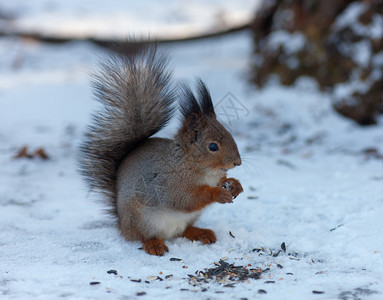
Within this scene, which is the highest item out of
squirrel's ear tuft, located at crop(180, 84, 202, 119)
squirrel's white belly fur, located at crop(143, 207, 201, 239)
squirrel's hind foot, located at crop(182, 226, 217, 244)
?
squirrel's ear tuft, located at crop(180, 84, 202, 119)

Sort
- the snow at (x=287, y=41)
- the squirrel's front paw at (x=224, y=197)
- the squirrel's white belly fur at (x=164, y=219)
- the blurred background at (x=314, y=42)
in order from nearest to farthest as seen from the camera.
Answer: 1. the squirrel's front paw at (x=224, y=197)
2. the squirrel's white belly fur at (x=164, y=219)
3. the blurred background at (x=314, y=42)
4. the snow at (x=287, y=41)

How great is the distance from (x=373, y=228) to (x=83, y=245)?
→ 1164mm

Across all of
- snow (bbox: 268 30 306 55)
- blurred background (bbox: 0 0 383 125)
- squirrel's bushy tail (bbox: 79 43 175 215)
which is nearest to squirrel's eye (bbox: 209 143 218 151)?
squirrel's bushy tail (bbox: 79 43 175 215)

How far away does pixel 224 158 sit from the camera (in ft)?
6.16

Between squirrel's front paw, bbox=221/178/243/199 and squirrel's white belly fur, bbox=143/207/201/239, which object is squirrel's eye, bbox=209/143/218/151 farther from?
squirrel's white belly fur, bbox=143/207/201/239

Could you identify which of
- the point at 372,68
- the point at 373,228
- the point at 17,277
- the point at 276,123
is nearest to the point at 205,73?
the point at 276,123

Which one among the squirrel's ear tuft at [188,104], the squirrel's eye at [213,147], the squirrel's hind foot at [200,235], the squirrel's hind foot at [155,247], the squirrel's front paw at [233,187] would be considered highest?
the squirrel's ear tuft at [188,104]

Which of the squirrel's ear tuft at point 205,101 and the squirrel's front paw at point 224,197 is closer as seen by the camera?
the squirrel's front paw at point 224,197

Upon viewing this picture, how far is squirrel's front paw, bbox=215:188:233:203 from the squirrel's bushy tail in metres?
0.41

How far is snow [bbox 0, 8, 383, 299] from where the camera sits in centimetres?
160

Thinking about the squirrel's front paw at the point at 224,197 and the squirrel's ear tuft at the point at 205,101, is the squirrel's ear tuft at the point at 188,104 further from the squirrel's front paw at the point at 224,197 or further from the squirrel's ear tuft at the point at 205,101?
the squirrel's front paw at the point at 224,197

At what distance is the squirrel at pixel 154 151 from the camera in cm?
189

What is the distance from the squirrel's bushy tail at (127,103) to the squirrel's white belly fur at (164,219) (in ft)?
0.84

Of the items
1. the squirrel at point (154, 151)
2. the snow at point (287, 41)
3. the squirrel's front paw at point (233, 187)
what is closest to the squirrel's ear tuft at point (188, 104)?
the squirrel at point (154, 151)
